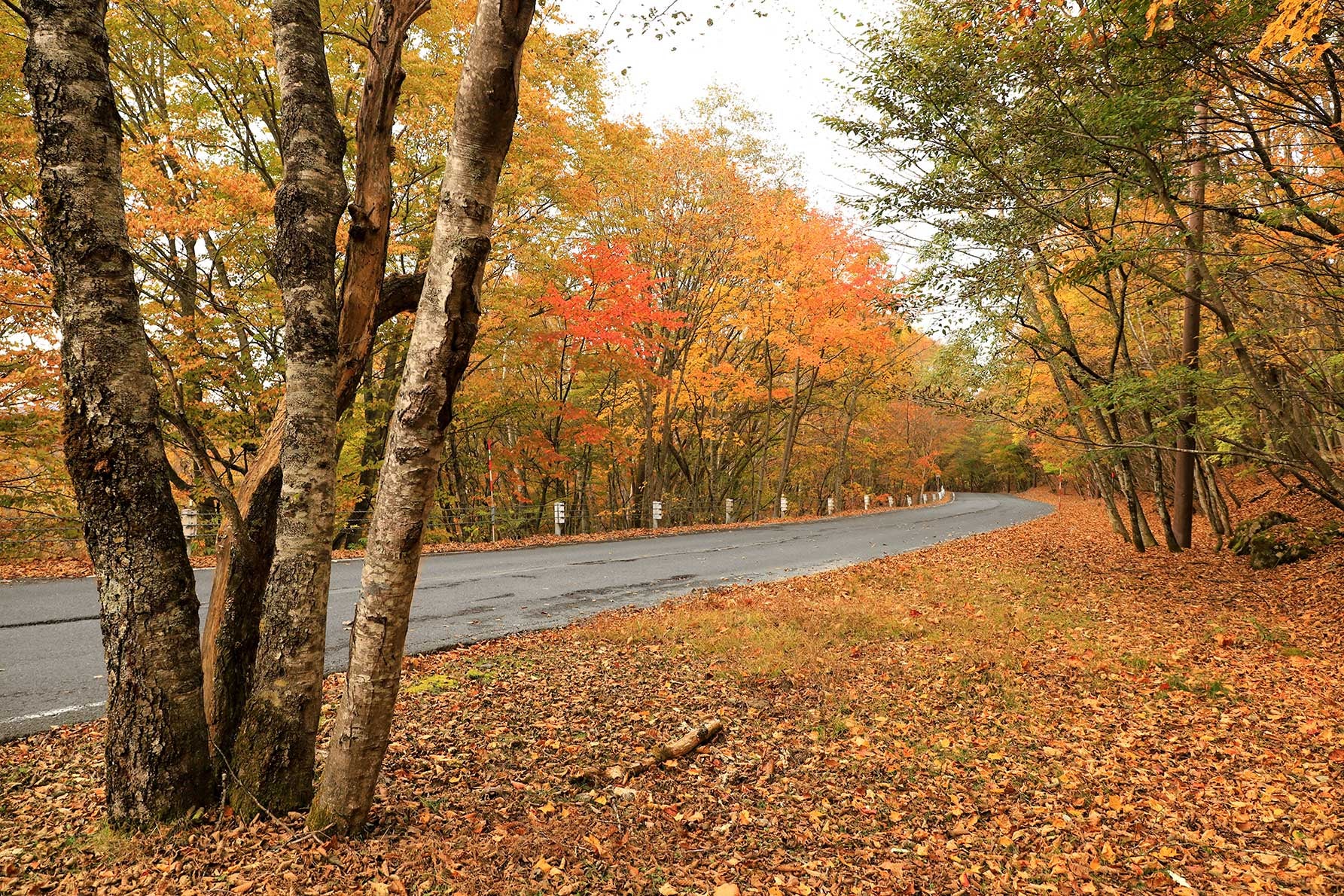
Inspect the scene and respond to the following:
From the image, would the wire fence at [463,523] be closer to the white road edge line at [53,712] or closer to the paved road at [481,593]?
the paved road at [481,593]

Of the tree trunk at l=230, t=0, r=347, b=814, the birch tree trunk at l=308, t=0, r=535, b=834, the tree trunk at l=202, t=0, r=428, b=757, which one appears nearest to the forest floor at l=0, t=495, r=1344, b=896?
the tree trunk at l=230, t=0, r=347, b=814

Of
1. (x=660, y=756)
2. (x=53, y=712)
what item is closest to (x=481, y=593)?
(x=53, y=712)

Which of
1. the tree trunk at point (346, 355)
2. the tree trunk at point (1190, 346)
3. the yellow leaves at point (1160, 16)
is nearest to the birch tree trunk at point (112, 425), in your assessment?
the tree trunk at point (346, 355)

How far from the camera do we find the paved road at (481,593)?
16.3ft

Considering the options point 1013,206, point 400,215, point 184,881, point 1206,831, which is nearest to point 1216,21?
point 1013,206

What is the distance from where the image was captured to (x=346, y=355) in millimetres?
3174

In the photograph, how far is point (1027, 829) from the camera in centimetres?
344

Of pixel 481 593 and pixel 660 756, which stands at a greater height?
pixel 481 593

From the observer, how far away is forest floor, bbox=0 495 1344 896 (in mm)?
2881

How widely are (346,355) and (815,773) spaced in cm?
350

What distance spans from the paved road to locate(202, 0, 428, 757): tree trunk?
2.26 m

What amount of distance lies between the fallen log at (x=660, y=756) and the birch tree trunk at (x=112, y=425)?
1905 mm

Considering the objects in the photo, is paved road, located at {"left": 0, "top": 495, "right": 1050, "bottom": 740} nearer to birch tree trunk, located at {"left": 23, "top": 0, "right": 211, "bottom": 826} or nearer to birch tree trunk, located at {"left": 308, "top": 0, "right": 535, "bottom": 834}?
birch tree trunk, located at {"left": 23, "top": 0, "right": 211, "bottom": 826}

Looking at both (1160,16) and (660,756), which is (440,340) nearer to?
(660,756)
